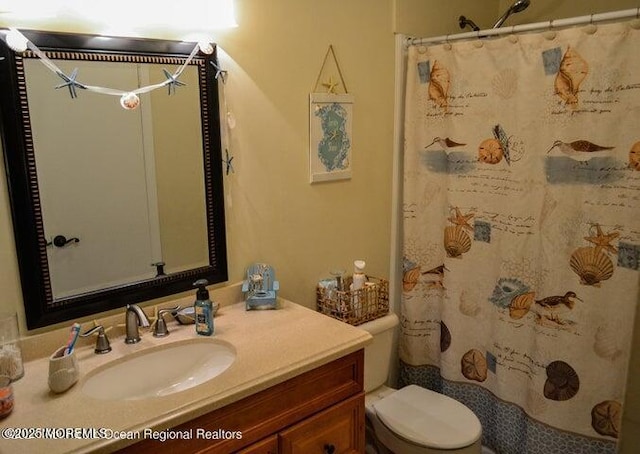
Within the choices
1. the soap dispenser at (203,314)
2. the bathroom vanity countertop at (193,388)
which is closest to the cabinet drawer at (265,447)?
the bathroom vanity countertop at (193,388)

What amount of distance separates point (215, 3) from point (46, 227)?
0.88 m

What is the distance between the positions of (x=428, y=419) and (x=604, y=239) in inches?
36.6

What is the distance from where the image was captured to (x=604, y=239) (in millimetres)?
1812

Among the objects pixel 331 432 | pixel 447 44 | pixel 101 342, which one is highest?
pixel 447 44

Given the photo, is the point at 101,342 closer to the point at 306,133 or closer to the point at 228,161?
the point at 228,161

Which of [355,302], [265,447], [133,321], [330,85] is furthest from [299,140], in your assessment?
[265,447]

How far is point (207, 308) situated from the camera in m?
1.60

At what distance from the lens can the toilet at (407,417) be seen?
1.83 metres

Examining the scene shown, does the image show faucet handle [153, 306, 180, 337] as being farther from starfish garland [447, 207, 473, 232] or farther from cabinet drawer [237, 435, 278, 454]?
starfish garland [447, 207, 473, 232]

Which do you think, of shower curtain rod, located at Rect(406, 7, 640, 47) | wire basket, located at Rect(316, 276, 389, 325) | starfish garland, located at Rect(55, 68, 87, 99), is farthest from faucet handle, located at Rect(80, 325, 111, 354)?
shower curtain rod, located at Rect(406, 7, 640, 47)

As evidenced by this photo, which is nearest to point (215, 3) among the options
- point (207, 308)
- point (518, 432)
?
point (207, 308)

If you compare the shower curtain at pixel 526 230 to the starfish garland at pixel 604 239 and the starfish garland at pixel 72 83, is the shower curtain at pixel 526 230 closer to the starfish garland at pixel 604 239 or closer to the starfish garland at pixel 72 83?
the starfish garland at pixel 604 239

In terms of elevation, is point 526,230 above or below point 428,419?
above

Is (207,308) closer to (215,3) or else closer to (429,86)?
(215,3)
